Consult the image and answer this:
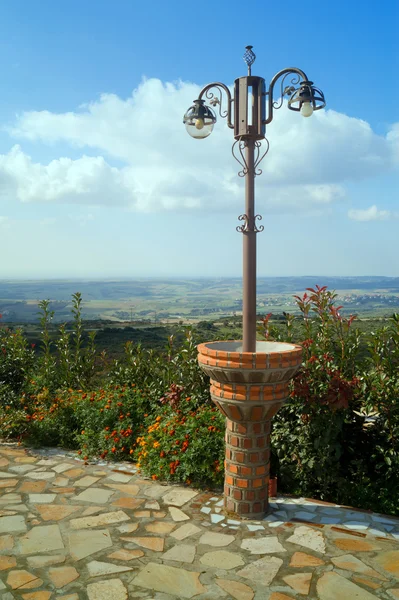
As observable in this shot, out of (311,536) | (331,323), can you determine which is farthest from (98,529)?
(331,323)

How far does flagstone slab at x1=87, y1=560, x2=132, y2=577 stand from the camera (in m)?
2.76

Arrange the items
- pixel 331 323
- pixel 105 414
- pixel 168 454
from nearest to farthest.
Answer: pixel 168 454 < pixel 331 323 < pixel 105 414

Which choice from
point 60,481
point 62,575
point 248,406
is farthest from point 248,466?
point 60,481

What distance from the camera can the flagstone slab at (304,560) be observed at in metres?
2.86

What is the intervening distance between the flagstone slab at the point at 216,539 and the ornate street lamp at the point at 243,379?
0.32 meters

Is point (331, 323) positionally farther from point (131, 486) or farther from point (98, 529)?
point (98, 529)

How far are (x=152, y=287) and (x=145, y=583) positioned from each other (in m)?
38.7

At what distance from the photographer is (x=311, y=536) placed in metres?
3.21

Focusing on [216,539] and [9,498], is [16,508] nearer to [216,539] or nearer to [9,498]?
[9,498]

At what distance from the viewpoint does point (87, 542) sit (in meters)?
3.13

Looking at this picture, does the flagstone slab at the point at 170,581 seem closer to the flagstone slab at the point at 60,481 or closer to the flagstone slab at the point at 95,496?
the flagstone slab at the point at 95,496

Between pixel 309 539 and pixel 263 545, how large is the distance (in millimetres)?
328

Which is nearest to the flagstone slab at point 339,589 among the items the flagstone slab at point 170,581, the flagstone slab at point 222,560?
the flagstone slab at point 222,560

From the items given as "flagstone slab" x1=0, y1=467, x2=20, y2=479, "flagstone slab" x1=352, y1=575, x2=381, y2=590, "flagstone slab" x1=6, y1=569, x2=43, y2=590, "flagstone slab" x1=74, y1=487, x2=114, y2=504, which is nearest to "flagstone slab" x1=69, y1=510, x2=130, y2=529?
"flagstone slab" x1=74, y1=487, x2=114, y2=504
